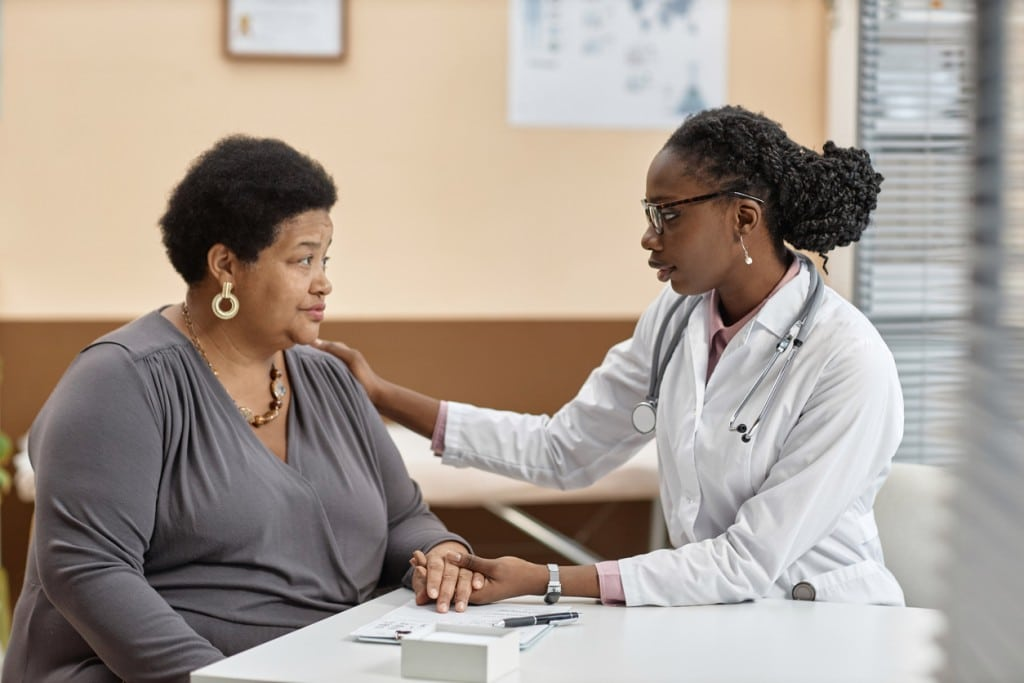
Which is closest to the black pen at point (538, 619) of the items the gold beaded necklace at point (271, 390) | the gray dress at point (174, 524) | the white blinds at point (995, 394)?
the gray dress at point (174, 524)

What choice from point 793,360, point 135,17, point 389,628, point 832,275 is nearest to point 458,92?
point 135,17

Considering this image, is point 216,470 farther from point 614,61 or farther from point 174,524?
point 614,61

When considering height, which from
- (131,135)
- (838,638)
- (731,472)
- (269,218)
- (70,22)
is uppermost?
(70,22)

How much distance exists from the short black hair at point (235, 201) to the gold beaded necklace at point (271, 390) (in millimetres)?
88

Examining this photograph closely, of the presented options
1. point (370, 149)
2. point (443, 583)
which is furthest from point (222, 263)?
point (370, 149)

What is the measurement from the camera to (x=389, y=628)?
163 cm

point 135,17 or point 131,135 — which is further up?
point 135,17

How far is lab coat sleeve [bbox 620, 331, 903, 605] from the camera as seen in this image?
70.9 inches

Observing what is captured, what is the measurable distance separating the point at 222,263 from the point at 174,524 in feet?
1.46

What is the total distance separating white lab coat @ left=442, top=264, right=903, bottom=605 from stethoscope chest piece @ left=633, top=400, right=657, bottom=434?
0.06 ft

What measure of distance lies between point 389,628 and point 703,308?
865mm

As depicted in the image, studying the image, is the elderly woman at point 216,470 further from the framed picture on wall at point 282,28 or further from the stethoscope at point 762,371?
the framed picture on wall at point 282,28

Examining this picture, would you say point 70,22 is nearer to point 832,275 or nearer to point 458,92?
point 458,92

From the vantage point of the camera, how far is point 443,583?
5.82 ft
